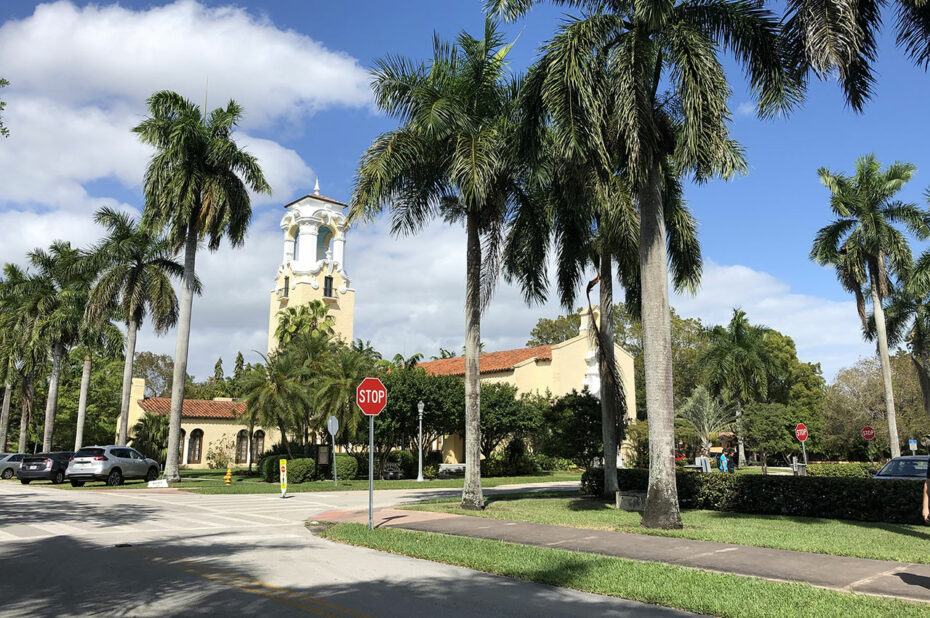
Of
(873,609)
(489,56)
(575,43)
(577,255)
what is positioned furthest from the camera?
(577,255)

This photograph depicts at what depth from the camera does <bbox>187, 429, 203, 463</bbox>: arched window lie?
4647cm

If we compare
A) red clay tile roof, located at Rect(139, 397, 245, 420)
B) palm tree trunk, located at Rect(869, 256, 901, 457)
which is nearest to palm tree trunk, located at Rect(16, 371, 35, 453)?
red clay tile roof, located at Rect(139, 397, 245, 420)

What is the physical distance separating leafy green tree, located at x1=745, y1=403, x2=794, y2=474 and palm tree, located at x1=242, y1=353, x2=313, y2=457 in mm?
29393

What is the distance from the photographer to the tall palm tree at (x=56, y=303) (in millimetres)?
38000

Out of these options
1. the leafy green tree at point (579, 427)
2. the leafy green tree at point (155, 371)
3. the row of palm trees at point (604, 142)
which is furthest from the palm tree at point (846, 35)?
the leafy green tree at point (155, 371)

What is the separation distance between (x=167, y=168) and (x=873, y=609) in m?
29.5

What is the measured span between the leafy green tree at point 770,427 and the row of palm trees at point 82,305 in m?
36.9

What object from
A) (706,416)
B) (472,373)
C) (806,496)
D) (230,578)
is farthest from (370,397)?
(706,416)

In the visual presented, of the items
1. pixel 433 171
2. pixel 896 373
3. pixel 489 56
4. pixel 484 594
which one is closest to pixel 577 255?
pixel 433 171

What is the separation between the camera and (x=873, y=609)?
20.6 feet

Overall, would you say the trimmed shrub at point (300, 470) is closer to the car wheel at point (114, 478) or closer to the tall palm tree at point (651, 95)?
the car wheel at point (114, 478)

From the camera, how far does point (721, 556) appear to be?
9.25 m

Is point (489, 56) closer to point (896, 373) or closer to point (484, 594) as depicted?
point (484, 594)

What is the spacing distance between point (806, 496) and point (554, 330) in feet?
189
